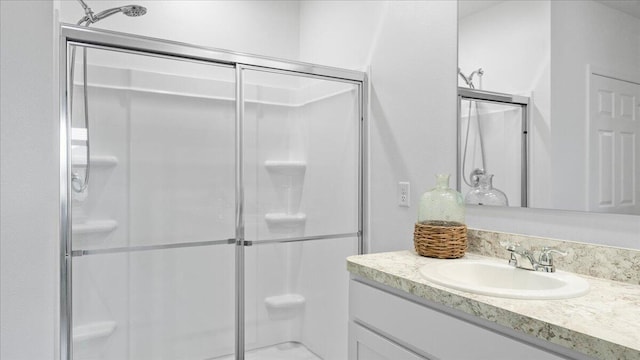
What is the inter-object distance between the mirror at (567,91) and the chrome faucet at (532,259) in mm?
177

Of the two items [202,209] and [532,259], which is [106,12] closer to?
[202,209]

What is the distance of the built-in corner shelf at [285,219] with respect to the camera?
2027mm

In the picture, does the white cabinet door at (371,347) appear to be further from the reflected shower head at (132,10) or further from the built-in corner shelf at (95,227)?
the reflected shower head at (132,10)

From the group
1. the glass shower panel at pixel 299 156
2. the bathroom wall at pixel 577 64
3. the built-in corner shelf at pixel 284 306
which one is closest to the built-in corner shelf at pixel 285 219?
the glass shower panel at pixel 299 156

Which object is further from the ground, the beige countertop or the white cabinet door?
the beige countertop

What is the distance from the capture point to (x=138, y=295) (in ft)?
5.83

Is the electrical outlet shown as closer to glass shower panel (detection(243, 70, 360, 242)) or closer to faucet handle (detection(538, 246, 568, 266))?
glass shower panel (detection(243, 70, 360, 242))

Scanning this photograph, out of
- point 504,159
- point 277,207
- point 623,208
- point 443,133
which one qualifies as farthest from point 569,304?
point 277,207

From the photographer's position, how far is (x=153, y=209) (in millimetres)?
1791

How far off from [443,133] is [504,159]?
31 centimetres

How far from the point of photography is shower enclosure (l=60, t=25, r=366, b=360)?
1630mm

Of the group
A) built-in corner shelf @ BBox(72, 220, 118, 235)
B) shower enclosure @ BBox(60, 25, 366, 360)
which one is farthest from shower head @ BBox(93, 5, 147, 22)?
built-in corner shelf @ BBox(72, 220, 118, 235)

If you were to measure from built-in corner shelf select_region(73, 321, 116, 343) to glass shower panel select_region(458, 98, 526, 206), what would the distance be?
1604 millimetres

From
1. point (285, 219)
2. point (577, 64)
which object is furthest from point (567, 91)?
point (285, 219)
